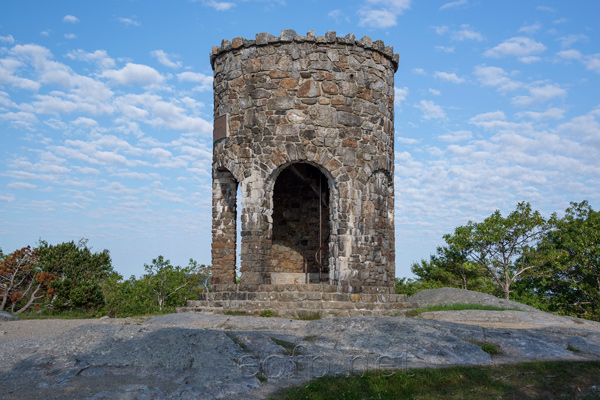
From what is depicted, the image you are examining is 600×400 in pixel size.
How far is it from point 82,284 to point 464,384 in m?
13.3

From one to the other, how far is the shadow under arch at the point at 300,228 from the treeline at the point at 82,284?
8.88 feet

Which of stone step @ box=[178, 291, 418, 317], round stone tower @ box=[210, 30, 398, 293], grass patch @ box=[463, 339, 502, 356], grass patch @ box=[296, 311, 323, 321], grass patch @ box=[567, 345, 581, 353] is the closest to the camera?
grass patch @ box=[463, 339, 502, 356]

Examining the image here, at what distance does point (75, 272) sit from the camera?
747 inches

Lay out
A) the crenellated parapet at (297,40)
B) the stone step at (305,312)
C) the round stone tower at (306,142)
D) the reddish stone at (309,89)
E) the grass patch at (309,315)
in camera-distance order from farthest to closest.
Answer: the crenellated parapet at (297,40) → the reddish stone at (309,89) → the round stone tower at (306,142) → the stone step at (305,312) → the grass patch at (309,315)

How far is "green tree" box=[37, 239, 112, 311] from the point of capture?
56.3 feet

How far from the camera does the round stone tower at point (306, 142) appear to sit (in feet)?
47.3

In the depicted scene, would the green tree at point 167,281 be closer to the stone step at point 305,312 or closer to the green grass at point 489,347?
the stone step at point 305,312

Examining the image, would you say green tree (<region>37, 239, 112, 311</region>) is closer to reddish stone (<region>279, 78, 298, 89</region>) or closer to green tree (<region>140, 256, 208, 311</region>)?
green tree (<region>140, 256, 208, 311</region>)

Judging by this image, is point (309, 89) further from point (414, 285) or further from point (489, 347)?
point (414, 285)

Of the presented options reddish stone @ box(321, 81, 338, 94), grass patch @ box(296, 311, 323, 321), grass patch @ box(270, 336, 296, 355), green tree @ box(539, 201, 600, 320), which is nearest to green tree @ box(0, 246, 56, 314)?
grass patch @ box(296, 311, 323, 321)

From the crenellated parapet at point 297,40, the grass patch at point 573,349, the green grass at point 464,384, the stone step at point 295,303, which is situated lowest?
the green grass at point 464,384

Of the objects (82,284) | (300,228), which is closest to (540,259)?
(300,228)

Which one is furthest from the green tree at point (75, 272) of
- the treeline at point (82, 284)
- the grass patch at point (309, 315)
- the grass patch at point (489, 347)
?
the grass patch at point (489, 347)

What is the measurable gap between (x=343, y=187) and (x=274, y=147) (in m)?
2.00
